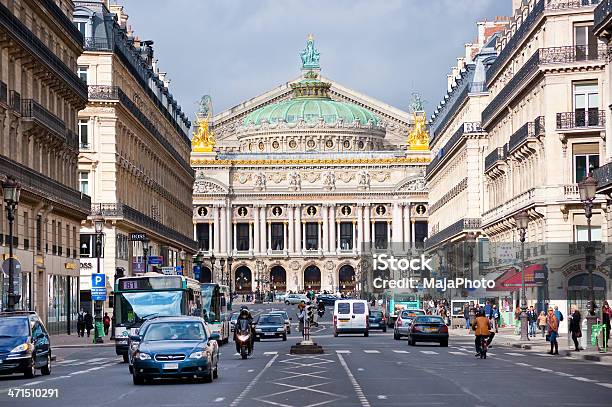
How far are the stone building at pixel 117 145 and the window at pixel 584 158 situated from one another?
913 inches

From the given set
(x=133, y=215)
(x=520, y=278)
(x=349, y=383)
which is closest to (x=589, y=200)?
(x=349, y=383)

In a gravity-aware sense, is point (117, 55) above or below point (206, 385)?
above

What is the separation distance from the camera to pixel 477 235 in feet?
363

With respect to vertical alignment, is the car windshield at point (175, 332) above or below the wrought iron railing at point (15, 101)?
below

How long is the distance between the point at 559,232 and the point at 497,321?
1311 centimetres

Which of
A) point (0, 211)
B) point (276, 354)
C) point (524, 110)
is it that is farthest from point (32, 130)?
point (524, 110)

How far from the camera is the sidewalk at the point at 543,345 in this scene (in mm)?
48091

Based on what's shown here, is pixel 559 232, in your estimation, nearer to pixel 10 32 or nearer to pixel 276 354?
pixel 276 354

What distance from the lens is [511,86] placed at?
86.2 m

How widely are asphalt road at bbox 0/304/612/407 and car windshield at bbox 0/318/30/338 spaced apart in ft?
3.89

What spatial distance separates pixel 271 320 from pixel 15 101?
2050cm

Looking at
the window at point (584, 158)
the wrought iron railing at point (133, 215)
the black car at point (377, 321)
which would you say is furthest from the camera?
the black car at point (377, 321)

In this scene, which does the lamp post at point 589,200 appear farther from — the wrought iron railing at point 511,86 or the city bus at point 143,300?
the wrought iron railing at point 511,86

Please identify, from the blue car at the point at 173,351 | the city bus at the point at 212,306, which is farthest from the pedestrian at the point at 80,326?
the blue car at the point at 173,351
